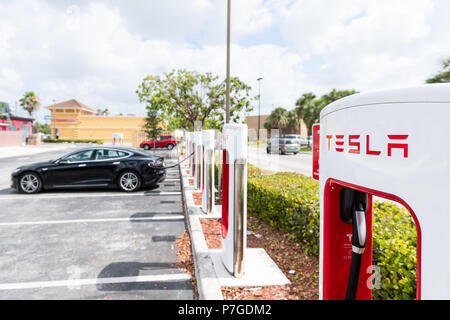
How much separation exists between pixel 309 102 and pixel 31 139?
3823cm

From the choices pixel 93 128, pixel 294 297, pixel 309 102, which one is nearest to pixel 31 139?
pixel 93 128

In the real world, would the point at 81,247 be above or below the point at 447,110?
below

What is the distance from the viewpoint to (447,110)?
42.2 inches

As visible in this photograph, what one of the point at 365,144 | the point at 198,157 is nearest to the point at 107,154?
the point at 198,157

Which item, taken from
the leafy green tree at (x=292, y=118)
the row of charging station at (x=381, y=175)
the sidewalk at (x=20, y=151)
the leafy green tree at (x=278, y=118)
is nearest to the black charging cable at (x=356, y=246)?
the row of charging station at (x=381, y=175)

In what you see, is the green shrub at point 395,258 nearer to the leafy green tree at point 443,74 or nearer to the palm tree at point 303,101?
the leafy green tree at point 443,74

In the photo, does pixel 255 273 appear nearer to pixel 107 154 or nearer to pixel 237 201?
pixel 237 201

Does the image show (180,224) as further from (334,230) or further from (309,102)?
(309,102)

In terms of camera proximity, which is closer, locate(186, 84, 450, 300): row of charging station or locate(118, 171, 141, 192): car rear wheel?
locate(186, 84, 450, 300): row of charging station

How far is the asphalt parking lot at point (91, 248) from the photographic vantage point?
3727mm

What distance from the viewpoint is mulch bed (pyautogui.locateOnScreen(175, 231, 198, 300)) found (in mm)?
4078

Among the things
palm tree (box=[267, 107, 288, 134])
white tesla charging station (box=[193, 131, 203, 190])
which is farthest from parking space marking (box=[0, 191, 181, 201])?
palm tree (box=[267, 107, 288, 134])

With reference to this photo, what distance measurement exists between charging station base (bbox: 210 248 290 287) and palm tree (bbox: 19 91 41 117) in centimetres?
8171

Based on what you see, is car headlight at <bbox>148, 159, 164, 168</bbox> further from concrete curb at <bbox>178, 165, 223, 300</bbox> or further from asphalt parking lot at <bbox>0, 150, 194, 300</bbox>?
concrete curb at <bbox>178, 165, 223, 300</bbox>
